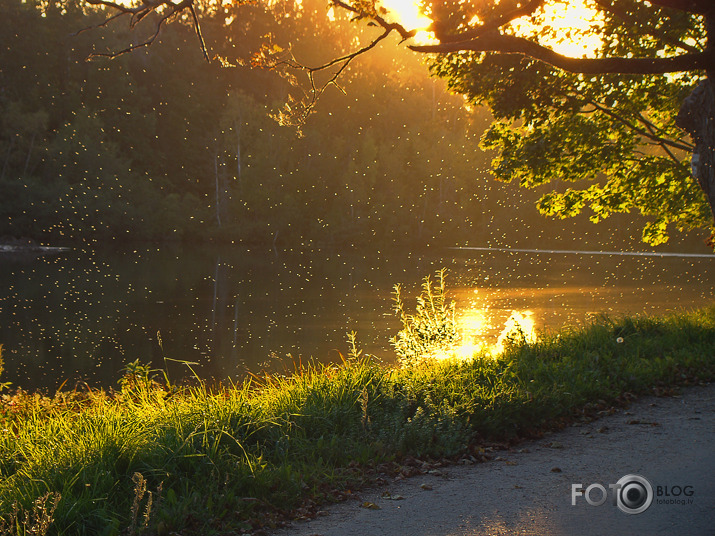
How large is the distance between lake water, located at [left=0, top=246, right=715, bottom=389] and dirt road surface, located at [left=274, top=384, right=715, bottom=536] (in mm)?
4350

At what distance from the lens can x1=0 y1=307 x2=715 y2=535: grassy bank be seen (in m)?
4.39

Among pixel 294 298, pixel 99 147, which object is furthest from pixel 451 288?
pixel 99 147

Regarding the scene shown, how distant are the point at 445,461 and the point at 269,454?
1.36 meters

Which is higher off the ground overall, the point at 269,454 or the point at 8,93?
the point at 8,93

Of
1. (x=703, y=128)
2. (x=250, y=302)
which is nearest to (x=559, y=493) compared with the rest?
Answer: (x=703, y=128)

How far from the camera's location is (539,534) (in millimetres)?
4051

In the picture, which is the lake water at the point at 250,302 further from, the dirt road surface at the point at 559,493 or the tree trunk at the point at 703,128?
the tree trunk at the point at 703,128

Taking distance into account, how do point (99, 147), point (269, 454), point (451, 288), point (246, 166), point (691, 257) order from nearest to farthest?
point (269, 454) → point (451, 288) → point (691, 257) → point (99, 147) → point (246, 166)

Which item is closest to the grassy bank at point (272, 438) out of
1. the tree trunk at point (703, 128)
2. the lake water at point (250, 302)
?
the tree trunk at point (703, 128)

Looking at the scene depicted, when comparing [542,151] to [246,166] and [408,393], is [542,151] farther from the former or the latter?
[246,166]

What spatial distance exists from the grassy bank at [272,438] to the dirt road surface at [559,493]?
351mm

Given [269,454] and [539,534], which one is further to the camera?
[269,454]

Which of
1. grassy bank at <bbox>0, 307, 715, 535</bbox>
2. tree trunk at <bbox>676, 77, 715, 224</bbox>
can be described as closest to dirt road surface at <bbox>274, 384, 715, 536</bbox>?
grassy bank at <bbox>0, 307, 715, 535</bbox>

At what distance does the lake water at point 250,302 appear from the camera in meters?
18.2
